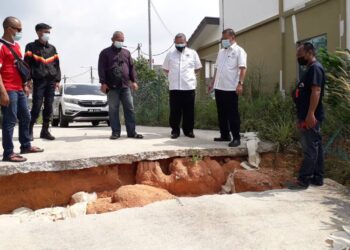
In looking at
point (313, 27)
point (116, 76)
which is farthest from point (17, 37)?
point (313, 27)

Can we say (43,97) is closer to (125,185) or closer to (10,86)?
(10,86)

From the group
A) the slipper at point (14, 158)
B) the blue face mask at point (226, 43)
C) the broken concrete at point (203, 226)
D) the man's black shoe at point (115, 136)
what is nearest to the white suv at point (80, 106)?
the man's black shoe at point (115, 136)

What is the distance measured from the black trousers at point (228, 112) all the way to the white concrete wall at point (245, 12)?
17.0ft

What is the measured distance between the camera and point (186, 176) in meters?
5.25

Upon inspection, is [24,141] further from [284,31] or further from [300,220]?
[284,31]

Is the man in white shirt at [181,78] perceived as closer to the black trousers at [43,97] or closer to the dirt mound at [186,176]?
the dirt mound at [186,176]

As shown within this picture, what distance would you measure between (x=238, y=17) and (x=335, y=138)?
25.5 ft

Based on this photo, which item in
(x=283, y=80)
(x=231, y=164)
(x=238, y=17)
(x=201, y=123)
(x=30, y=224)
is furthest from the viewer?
(x=238, y=17)

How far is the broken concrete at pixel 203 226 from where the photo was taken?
10.5ft

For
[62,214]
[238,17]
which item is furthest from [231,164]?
[238,17]

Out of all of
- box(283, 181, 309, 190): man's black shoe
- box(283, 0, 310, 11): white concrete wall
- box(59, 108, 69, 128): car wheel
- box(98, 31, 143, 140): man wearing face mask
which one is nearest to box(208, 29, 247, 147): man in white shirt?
box(283, 181, 309, 190): man's black shoe

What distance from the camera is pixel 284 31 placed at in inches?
389

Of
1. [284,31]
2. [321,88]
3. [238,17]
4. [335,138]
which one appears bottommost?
[335,138]

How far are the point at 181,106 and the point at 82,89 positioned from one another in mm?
7735
